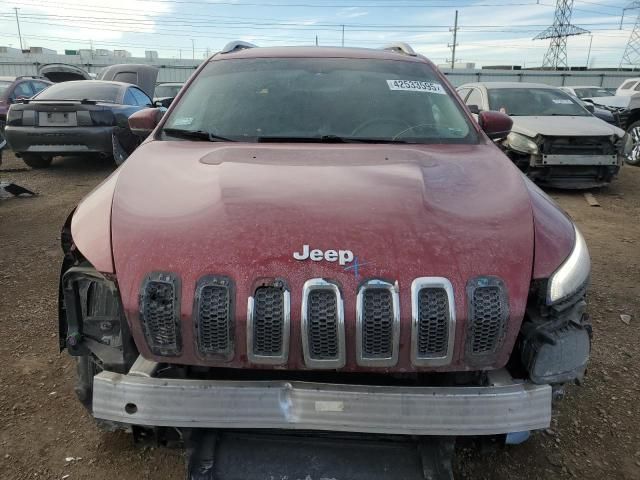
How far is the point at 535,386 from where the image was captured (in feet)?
5.76

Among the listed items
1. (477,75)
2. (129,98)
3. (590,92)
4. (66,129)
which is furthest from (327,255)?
(477,75)

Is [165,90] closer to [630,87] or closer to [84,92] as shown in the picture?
[84,92]

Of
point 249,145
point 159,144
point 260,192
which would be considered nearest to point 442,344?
point 260,192

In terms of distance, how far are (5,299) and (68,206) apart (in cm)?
298

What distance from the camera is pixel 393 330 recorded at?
166cm

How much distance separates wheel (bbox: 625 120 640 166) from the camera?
33.0ft

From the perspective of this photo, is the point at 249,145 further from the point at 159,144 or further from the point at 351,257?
the point at 351,257

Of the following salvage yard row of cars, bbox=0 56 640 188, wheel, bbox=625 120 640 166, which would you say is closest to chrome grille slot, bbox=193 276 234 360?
salvage yard row of cars, bbox=0 56 640 188

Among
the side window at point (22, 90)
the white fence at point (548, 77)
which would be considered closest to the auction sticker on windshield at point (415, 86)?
the side window at point (22, 90)

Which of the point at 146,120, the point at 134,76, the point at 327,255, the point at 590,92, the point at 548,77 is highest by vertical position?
the point at 146,120

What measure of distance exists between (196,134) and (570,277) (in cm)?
198

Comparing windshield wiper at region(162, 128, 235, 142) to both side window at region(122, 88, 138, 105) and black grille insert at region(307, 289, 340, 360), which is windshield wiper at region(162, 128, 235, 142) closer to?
black grille insert at region(307, 289, 340, 360)

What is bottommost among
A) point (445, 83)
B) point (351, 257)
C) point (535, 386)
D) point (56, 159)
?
point (56, 159)

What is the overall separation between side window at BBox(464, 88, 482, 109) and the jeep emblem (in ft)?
25.6
